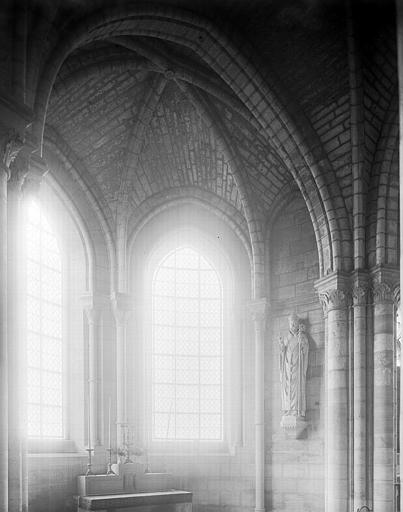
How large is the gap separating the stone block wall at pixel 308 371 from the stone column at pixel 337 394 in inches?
48.0

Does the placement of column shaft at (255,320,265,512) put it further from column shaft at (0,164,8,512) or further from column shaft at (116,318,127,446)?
column shaft at (0,164,8,512)

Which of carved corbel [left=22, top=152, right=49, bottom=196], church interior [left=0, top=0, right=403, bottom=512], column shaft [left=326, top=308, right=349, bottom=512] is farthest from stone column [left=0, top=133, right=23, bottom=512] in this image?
column shaft [left=326, top=308, right=349, bottom=512]

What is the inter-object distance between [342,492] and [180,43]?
27.5ft

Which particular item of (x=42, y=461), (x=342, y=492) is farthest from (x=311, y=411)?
(x=42, y=461)

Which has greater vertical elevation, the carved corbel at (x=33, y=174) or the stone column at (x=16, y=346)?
the carved corbel at (x=33, y=174)

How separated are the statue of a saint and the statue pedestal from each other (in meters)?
0.09

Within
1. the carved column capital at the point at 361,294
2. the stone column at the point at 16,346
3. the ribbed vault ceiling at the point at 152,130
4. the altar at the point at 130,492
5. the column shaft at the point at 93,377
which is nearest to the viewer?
the stone column at the point at 16,346

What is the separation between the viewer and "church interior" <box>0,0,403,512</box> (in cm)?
1480

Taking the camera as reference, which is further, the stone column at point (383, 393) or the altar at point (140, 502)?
the altar at point (140, 502)

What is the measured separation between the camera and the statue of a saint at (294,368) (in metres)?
17.2

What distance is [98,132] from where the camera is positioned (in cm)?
1733

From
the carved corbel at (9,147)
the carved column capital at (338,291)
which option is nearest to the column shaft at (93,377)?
the carved column capital at (338,291)

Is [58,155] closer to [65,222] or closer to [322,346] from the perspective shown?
[65,222]

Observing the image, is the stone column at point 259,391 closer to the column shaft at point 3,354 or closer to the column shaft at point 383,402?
the column shaft at point 383,402
